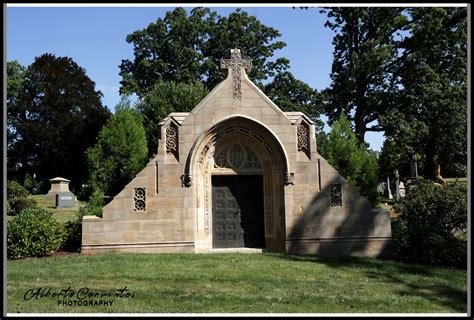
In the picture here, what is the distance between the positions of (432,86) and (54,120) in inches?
1381

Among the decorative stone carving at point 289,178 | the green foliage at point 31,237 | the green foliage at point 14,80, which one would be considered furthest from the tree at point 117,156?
the green foliage at point 14,80

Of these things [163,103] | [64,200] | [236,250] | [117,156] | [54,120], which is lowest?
[236,250]

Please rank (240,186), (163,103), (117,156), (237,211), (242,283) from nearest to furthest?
(242,283)
(237,211)
(240,186)
(117,156)
(163,103)

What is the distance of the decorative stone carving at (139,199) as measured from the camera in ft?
46.5

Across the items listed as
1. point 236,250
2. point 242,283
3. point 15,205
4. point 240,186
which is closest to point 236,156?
point 240,186

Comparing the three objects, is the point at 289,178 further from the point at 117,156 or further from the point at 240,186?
the point at 117,156

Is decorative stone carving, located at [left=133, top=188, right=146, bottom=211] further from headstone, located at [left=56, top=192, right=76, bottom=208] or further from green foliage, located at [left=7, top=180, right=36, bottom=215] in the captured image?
headstone, located at [left=56, top=192, right=76, bottom=208]

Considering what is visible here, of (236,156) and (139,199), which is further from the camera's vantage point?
(236,156)

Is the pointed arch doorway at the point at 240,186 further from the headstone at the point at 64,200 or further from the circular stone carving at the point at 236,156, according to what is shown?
the headstone at the point at 64,200

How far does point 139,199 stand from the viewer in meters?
14.2

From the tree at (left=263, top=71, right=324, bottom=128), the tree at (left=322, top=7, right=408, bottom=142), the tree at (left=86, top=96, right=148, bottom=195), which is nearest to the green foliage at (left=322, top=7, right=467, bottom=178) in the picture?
the tree at (left=322, top=7, right=408, bottom=142)

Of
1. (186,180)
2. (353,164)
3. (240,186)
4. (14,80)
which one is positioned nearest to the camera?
(186,180)

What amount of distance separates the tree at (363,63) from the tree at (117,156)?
1424 centimetres

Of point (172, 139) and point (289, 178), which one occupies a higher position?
point (172, 139)
